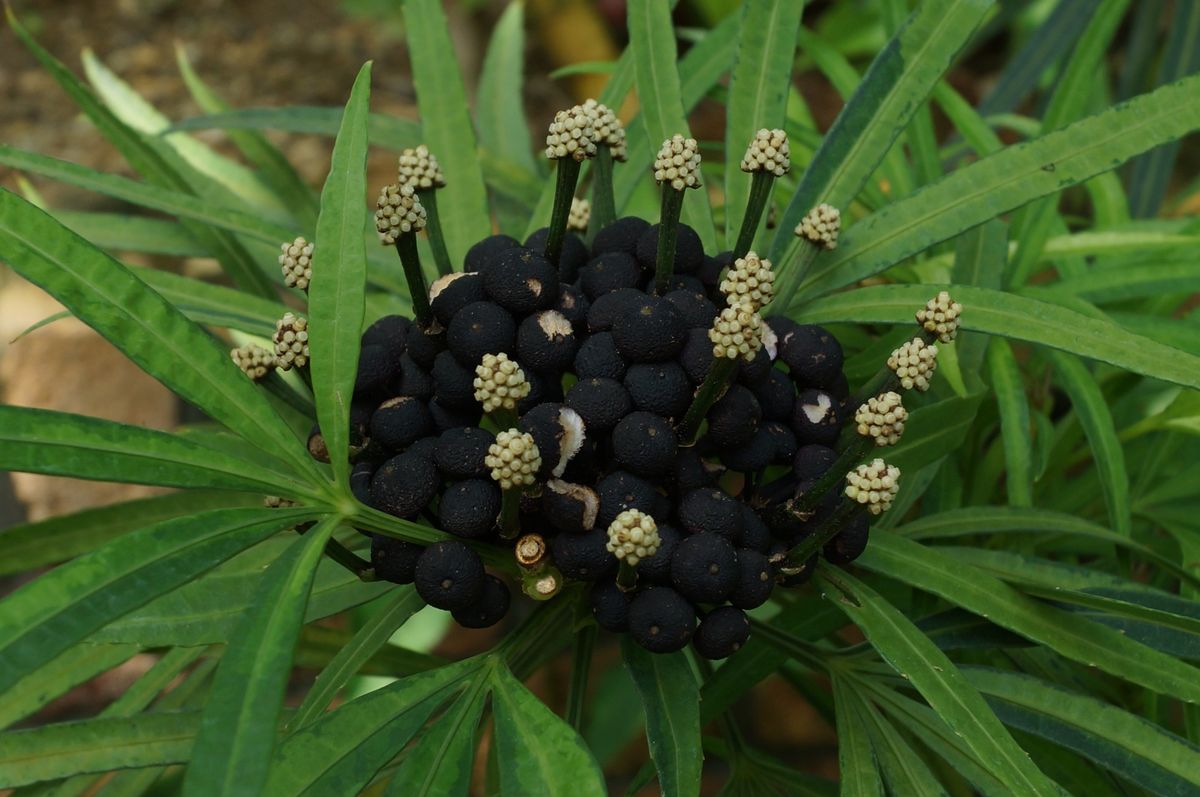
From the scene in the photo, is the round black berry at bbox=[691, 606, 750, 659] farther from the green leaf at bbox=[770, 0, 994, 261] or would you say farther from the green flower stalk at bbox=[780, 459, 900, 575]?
the green leaf at bbox=[770, 0, 994, 261]

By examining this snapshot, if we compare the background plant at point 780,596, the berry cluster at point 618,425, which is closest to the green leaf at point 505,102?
the background plant at point 780,596

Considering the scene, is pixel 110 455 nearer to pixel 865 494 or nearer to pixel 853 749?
pixel 865 494

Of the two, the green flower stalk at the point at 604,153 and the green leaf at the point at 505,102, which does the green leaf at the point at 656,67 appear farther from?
the green leaf at the point at 505,102

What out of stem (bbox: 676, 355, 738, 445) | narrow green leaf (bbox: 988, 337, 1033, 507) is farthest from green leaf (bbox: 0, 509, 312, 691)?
narrow green leaf (bbox: 988, 337, 1033, 507)

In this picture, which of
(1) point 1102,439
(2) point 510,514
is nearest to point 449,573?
(2) point 510,514

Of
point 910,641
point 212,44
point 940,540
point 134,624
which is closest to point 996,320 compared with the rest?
point 910,641

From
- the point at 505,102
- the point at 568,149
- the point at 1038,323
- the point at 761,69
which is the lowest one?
Answer: the point at 1038,323
